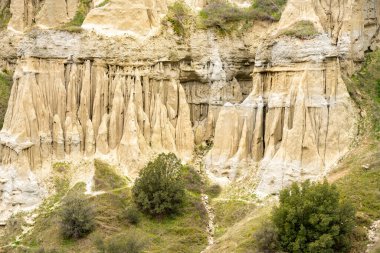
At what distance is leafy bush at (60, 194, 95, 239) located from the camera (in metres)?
37.1

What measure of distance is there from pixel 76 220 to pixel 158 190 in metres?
5.30

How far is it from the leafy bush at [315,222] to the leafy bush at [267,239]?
12.8 inches

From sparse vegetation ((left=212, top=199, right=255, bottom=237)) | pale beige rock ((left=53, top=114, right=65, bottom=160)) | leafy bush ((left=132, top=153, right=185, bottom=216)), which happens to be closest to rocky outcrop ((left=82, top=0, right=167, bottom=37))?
pale beige rock ((left=53, top=114, right=65, bottom=160))

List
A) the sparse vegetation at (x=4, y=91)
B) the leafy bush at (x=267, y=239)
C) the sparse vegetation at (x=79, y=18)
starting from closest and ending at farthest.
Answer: the leafy bush at (x=267, y=239) < the sparse vegetation at (x=79, y=18) < the sparse vegetation at (x=4, y=91)

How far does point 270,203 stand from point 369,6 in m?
16.6

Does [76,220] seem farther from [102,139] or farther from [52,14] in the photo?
[52,14]

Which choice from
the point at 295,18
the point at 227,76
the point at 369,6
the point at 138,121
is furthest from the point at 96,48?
the point at 369,6

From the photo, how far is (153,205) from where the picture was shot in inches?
1522

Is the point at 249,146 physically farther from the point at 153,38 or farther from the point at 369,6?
the point at 369,6

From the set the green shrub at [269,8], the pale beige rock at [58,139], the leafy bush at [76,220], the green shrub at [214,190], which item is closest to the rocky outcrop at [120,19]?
the pale beige rock at [58,139]

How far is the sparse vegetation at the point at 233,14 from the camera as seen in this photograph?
46.3m

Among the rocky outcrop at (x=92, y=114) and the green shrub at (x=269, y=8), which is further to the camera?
the green shrub at (x=269, y=8)

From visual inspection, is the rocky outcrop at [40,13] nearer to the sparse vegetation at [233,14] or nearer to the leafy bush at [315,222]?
the sparse vegetation at [233,14]

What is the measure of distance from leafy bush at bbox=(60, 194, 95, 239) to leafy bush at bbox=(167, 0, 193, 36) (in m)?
15.1
